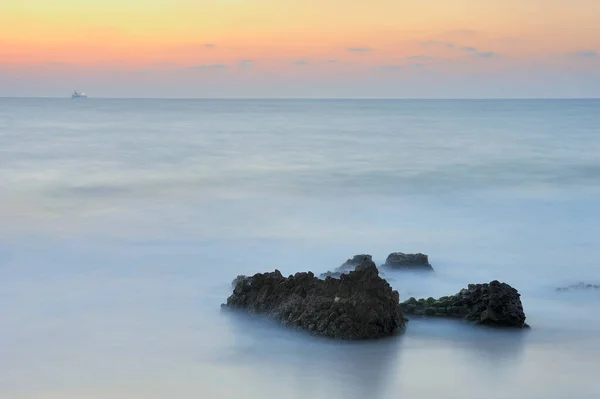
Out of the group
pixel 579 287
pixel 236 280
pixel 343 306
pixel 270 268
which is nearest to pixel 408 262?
pixel 270 268

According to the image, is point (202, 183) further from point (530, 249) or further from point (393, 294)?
point (393, 294)

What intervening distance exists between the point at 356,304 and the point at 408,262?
117 inches

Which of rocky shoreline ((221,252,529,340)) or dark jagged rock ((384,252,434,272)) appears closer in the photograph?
rocky shoreline ((221,252,529,340))

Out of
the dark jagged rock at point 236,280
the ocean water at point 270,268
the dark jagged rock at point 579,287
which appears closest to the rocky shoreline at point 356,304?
the ocean water at point 270,268

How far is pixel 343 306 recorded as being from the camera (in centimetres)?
704

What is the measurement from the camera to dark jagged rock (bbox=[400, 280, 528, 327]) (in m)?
7.45

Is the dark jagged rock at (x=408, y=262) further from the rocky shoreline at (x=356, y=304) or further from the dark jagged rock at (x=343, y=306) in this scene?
the dark jagged rock at (x=343, y=306)

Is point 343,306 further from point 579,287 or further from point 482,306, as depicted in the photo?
point 579,287

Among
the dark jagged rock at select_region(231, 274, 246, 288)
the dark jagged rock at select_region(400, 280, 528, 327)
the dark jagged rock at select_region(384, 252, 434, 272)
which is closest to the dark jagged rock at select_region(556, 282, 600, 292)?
the dark jagged rock at select_region(384, 252, 434, 272)

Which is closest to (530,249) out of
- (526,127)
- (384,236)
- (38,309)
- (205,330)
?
(384,236)

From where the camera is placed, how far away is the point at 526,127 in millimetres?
51281

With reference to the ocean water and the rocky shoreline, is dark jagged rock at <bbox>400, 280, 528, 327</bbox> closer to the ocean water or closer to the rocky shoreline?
the rocky shoreline

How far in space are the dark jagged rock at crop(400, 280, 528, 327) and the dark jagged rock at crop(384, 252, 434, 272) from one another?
1.79 m

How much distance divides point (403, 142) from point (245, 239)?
26205mm
